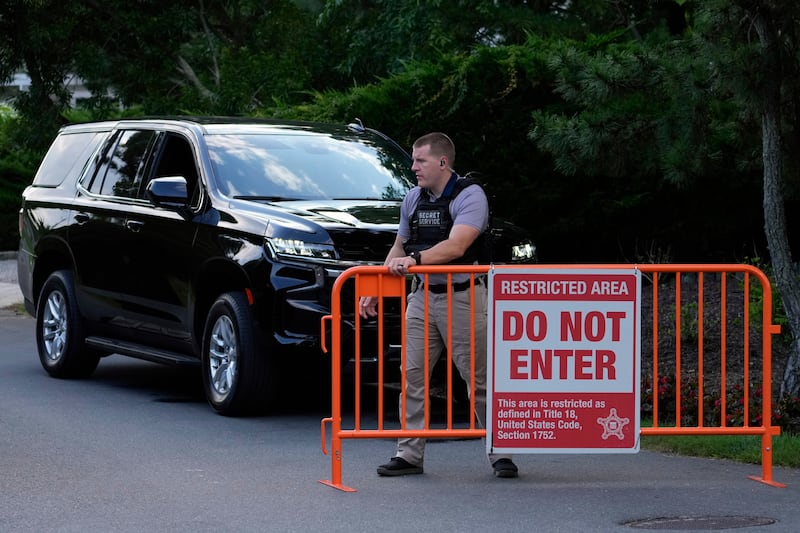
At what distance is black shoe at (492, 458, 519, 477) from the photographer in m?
7.91

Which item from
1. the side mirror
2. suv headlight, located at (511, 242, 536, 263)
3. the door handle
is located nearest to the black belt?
suv headlight, located at (511, 242, 536, 263)

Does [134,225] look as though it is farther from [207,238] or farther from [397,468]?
[397,468]

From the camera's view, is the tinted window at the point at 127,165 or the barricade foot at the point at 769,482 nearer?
the barricade foot at the point at 769,482

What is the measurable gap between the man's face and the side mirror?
9.42 ft

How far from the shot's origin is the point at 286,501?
726cm

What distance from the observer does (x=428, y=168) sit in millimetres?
8023

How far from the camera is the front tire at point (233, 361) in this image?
9781mm

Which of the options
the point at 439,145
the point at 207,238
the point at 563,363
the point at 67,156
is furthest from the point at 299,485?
the point at 67,156

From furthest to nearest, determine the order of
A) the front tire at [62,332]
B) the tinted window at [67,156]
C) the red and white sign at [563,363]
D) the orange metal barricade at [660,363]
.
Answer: the tinted window at [67,156], the front tire at [62,332], the orange metal barricade at [660,363], the red and white sign at [563,363]

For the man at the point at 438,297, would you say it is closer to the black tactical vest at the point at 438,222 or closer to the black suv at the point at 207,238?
the black tactical vest at the point at 438,222

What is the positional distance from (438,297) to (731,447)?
6.49 feet

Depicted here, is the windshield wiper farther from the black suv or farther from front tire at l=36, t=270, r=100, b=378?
front tire at l=36, t=270, r=100, b=378

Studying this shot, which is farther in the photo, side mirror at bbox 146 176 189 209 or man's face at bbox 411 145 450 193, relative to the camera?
side mirror at bbox 146 176 189 209

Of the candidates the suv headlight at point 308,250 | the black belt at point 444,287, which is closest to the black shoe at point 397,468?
the black belt at point 444,287
